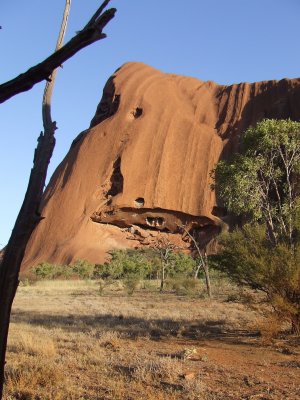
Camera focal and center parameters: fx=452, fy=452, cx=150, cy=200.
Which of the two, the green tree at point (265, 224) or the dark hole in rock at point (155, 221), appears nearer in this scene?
the green tree at point (265, 224)

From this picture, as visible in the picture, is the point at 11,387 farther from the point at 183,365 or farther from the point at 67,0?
the point at 67,0

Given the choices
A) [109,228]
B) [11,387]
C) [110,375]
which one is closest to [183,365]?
[110,375]

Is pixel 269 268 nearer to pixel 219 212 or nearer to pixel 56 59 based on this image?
pixel 56 59

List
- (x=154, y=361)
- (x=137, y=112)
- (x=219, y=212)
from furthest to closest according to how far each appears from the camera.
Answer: (x=137, y=112), (x=219, y=212), (x=154, y=361)

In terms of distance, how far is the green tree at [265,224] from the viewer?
9.65 metres

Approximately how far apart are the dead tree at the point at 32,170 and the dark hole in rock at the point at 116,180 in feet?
188

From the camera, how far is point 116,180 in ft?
204

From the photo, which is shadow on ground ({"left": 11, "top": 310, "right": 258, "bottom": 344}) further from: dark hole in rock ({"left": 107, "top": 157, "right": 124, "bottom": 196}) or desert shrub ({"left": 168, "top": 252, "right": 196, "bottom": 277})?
dark hole in rock ({"left": 107, "top": 157, "right": 124, "bottom": 196})

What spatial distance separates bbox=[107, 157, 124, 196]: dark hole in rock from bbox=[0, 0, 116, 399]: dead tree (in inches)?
2251

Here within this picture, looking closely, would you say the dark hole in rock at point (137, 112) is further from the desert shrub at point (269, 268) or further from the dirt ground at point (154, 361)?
the desert shrub at point (269, 268)

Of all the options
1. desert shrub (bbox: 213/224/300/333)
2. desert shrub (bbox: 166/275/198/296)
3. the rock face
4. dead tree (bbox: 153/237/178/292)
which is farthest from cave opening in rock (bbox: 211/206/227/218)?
desert shrub (bbox: 213/224/300/333)

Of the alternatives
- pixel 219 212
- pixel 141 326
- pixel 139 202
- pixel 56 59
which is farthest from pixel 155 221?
pixel 56 59

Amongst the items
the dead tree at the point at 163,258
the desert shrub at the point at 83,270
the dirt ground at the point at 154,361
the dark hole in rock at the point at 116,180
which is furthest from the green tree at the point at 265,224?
Answer: the dark hole in rock at the point at 116,180

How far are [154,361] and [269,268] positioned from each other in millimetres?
3780
